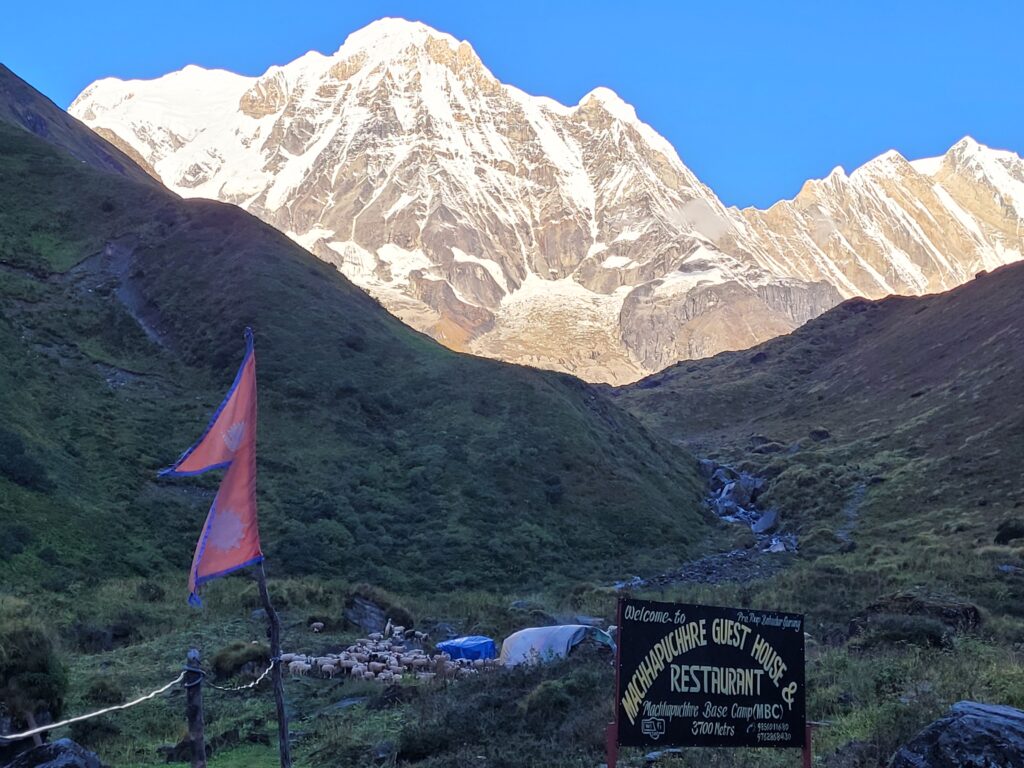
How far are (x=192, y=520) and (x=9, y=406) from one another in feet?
28.1

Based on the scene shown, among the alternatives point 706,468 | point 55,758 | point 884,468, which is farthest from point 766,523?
point 55,758

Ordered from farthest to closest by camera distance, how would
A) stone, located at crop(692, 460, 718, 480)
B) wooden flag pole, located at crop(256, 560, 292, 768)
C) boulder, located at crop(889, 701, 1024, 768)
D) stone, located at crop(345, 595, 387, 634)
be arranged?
stone, located at crop(692, 460, 718, 480), stone, located at crop(345, 595, 387, 634), wooden flag pole, located at crop(256, 560, 292, 768), boulder, located at crop(889, 701, 1024, 768)

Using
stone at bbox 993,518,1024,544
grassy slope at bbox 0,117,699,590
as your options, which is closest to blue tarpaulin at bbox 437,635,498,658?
grassy slope at bbox 0,117,699,590

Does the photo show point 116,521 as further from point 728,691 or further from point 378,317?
point 378,317

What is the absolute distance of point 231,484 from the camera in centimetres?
1077

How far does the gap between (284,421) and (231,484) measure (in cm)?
3993

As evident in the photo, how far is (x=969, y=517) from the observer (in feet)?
159

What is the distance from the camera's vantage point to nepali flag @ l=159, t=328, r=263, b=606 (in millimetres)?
10445

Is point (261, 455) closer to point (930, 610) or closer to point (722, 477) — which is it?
point (930, 610)

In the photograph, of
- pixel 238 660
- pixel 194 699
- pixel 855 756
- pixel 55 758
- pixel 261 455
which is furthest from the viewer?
pixel 261 455

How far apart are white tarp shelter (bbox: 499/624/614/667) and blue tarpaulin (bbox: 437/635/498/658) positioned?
2.16ft

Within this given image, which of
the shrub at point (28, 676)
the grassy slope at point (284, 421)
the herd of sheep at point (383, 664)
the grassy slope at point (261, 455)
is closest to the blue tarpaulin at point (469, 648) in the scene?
the herd of sheep at point (383, 664)

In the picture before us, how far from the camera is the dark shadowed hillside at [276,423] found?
1483 inches

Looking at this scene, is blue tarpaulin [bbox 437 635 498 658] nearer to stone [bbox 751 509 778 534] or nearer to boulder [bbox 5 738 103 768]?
boulder [bbox 5 738 103 768]
